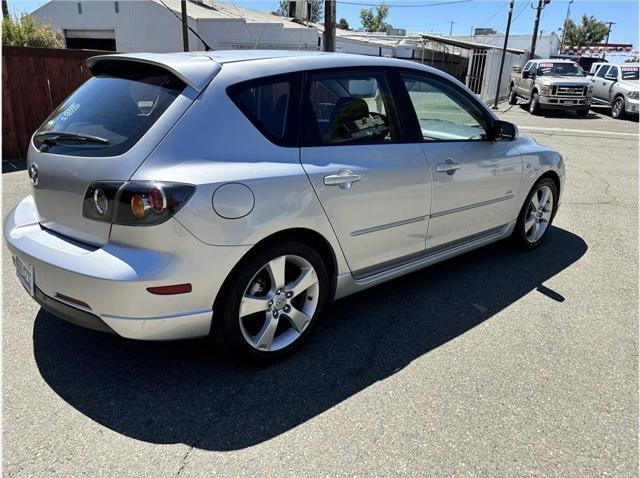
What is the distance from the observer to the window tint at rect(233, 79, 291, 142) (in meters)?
2.75

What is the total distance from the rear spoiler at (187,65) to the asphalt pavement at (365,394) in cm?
160

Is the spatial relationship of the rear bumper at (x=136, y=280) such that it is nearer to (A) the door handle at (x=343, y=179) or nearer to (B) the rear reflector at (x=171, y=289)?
(B) the rear reflector at (x=171, y=289)

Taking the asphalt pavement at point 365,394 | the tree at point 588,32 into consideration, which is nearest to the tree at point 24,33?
the asphalt pavement at point 365,394

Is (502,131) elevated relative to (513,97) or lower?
elevated

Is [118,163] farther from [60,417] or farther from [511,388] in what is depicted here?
[511,388]

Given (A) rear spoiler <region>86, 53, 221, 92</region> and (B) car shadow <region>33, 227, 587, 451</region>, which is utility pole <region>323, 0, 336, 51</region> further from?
(A) rear spoiler <region>86, 53, 221, 92</region>

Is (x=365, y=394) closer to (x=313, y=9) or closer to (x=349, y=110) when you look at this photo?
(x=349, y=110)

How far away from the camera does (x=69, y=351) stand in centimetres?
308

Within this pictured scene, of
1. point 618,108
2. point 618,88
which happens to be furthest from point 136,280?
point 618,88

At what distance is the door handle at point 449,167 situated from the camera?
3.67 meters

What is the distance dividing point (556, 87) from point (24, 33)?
18.1 m

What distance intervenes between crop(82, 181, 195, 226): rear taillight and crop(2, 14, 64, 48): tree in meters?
16.1

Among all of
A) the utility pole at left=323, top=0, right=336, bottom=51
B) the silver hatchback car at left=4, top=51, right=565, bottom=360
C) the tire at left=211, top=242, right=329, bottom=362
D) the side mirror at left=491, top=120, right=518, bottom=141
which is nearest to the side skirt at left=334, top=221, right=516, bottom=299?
the silver hatchback car at left=4, top=51, right=565, bottom=360

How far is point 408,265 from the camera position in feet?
12.2
